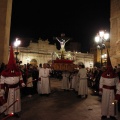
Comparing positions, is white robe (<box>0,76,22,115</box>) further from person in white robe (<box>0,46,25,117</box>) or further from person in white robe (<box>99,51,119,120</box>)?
person in white robe (<box>99,51,119,120</box>)

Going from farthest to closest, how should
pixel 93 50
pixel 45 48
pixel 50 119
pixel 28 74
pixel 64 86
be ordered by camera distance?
pixel 93 50 → pixel 45 48 → pixel 64 86 → pixel 28 74 → pixel 50 119

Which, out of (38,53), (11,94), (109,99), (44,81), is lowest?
(109,99)

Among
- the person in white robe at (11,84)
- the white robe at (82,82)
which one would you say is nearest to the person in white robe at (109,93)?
the person in white robe at (11,84)

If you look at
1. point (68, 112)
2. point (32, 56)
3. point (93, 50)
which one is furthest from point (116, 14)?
point (93, 50)

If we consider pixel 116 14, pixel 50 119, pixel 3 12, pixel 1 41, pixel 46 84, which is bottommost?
pixel 50 119

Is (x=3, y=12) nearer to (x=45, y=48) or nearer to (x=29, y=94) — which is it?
(x=29, y=94)

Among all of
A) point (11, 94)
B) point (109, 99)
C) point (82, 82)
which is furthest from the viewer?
point (82, 82)

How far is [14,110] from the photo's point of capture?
6688mm

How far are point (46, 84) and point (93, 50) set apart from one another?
40.6 m

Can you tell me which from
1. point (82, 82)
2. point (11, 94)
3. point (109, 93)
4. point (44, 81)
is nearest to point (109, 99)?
point (109, 93)

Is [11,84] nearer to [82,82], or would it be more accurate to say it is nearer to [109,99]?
[109,99]

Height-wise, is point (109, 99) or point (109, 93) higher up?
point (109, 93)

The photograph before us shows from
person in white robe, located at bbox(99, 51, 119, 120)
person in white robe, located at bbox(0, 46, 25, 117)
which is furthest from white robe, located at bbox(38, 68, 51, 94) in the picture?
person in white robe, located at bbox(99, 51, 119, 120)

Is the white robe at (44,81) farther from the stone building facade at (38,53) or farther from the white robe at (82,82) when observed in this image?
the stone building facade at (38,53)
